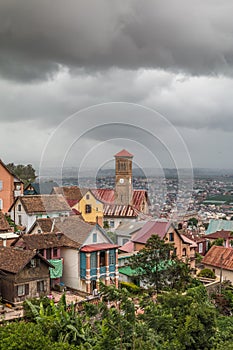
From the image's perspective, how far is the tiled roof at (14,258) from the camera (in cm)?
2206

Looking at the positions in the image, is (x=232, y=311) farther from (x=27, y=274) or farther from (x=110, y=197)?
(x=27, y=274)

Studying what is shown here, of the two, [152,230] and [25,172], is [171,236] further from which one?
[25,172]

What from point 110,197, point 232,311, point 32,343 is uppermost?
point 110,197

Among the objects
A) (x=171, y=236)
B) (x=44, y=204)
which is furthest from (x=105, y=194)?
(x=44, y=204)

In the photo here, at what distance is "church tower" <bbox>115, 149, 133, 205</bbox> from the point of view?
1966cm

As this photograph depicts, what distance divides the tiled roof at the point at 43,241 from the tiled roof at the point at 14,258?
133 cm

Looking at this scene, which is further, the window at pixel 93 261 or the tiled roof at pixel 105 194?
the window at pixel 93 261

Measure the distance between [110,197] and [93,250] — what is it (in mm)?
3406

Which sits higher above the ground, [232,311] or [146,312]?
[146,312]

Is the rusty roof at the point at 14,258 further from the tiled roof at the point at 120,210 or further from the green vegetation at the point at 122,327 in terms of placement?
the tiled roof at the point at 120,210

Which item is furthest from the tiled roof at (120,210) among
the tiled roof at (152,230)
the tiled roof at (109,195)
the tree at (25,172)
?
the tree at (25,172)

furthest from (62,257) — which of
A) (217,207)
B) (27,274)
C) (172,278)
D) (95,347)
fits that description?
(217,207)

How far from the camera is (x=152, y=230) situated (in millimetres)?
31672

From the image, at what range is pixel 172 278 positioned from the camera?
2400cm
